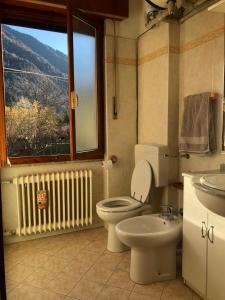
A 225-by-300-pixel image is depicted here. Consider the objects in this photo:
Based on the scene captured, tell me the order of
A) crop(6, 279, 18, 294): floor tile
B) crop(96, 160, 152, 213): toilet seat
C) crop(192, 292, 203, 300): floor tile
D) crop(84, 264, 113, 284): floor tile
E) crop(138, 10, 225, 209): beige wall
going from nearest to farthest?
crop(192, 292, 203, 300): floor tile → crop(6, 279, 18, 294): floor tile → crop(84, 264, 113, 284): floor tile → crop(138, 10, 225, 209): beige wall → crop(96, 160, 152, 213): toilet seat

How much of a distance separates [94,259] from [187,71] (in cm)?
186

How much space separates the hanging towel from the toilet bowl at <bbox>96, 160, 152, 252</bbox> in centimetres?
44

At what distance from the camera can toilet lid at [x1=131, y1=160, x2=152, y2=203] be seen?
90.0 inches

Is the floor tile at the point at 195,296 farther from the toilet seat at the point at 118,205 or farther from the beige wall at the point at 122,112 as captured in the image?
the beige wall at the point at 122,112

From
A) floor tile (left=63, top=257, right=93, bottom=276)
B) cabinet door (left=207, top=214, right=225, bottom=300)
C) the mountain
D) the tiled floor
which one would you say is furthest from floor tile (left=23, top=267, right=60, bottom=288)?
the mountain

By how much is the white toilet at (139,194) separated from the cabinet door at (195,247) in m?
0.61

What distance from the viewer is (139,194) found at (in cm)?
237

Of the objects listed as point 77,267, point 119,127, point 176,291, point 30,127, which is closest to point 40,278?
point 77,267

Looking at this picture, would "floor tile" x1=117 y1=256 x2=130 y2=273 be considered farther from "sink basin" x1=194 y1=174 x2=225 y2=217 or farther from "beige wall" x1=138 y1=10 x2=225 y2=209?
"sink basin" x1=194 y1=174 x2=225 y2=217

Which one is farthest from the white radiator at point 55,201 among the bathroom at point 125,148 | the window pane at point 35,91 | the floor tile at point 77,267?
the floor tile at point 77,267

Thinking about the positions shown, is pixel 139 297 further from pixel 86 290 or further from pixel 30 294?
pixel 30 294

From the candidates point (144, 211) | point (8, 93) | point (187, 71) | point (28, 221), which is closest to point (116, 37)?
point (187, 71)

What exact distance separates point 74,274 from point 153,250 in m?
0.65

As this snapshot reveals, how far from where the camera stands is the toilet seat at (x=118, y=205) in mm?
2154
